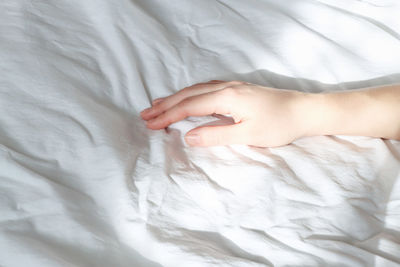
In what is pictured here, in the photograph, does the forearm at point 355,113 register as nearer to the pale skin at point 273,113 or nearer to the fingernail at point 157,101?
the pale skin at point 273,113

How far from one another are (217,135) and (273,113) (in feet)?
0.31

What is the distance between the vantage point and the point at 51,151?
0.64 meters

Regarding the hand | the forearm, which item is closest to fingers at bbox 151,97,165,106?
the hand

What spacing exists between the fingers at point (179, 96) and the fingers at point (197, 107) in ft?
0.05

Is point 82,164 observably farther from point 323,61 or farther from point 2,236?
point 323,61

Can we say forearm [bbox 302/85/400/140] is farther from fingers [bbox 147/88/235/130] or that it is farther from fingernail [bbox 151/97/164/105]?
fingernail [bbox 151/97/164/105]

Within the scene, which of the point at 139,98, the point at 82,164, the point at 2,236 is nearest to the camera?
the point at 2,236

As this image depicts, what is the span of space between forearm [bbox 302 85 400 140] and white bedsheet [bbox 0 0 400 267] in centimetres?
2

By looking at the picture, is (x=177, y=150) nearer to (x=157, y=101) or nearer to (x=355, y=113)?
(x=157, y=101)

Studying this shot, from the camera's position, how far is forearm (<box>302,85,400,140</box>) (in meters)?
0.74

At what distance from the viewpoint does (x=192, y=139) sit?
71 centimetres

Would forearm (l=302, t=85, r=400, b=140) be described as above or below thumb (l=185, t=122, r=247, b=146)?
above

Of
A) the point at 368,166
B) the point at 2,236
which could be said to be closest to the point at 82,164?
the point at 2,236

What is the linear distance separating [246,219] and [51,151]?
0.27m
